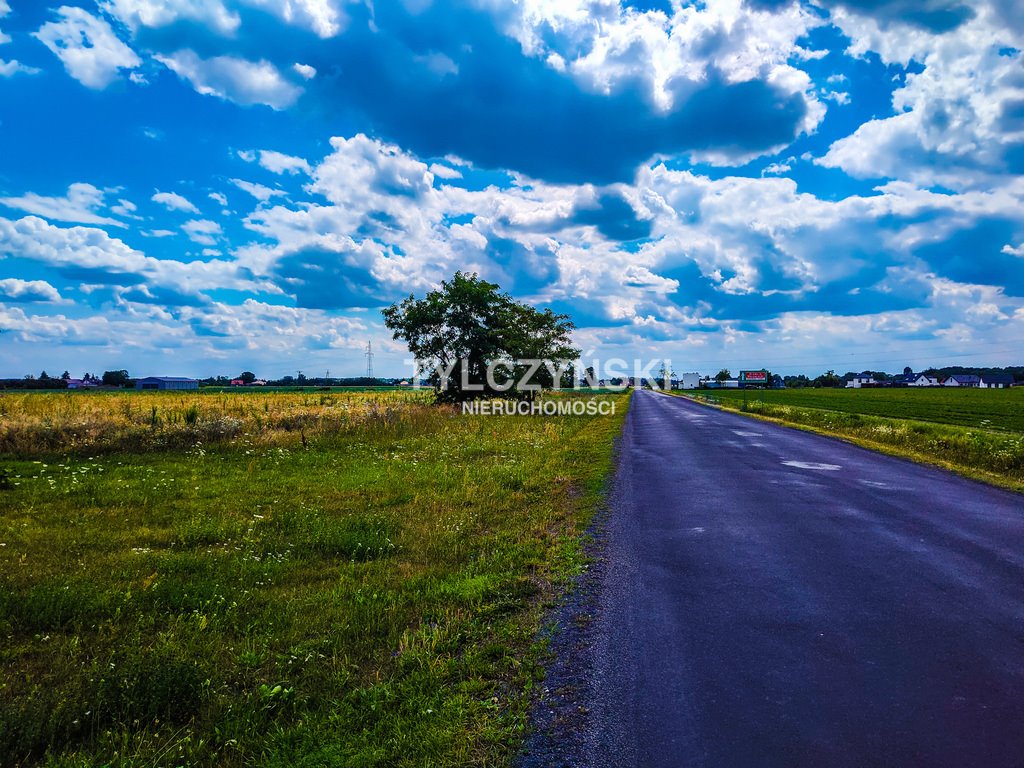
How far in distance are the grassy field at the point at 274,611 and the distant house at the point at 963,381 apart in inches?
8144

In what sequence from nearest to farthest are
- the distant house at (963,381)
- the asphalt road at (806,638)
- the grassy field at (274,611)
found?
1. the asphalt road at (806,638)
2. the grassy field at (274,611)
3. the distant house at (963,381)

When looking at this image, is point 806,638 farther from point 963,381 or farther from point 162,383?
point 963,381

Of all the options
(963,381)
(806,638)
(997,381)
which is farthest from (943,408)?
(963,381)

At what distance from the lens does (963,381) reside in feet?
549

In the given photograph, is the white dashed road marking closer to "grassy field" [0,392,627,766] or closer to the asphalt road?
the asphalt road

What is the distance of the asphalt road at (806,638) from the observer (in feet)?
Answer: 11.1

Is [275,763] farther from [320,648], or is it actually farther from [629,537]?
Answer: [629,537]

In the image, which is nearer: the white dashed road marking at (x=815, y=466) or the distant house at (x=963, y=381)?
the white dashed road marking at (x=815, y=466)

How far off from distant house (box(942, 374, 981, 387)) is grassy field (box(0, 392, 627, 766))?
207 m

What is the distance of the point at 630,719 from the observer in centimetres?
366

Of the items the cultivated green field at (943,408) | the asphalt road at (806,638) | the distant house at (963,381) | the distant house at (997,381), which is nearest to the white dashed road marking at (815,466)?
the asphalt road at (806,638)

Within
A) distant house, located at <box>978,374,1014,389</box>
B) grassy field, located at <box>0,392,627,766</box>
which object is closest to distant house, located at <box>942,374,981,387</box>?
distant house, located at <box>978,374,1014,389</box>

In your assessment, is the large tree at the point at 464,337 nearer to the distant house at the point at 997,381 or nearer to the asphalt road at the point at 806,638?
the asphalt road at the point at 806,638

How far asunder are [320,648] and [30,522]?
7.36 m
